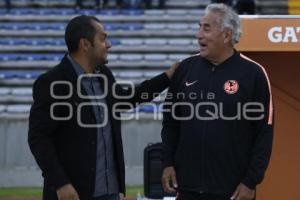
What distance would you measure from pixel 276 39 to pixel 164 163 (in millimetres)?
1306

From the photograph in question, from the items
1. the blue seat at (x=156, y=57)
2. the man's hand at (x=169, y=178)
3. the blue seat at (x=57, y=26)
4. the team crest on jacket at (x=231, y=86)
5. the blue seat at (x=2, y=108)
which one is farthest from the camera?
the blue seat at (x=57, y=26)

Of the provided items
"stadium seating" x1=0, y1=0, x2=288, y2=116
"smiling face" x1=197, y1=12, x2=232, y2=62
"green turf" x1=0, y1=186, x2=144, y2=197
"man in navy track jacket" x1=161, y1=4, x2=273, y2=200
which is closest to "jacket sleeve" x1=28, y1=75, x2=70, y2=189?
"man in navy track jacket" x1=161, y1=4, x2=273, y2=200

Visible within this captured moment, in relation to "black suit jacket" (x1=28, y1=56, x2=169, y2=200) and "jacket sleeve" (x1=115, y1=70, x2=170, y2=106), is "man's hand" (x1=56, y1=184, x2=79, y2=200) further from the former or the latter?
"jacket sleeve" (x1=115, y1=70, x2=170, y2=106)

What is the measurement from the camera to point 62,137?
3.88 metres

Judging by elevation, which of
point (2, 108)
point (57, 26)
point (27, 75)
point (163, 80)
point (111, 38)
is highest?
point (163, 80)

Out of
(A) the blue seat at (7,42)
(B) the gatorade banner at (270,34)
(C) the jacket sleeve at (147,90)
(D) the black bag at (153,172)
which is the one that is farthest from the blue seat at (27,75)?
(C) the jacket sleeve at (147,90)

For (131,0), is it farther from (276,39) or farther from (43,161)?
(43,161)

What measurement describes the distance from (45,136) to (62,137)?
0.11 meters

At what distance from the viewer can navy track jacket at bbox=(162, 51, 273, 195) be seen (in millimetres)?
3846

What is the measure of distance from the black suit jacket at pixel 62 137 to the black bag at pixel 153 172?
206cm

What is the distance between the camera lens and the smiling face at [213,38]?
3930 mm

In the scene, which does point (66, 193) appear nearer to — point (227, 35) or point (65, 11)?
point (227, 35)

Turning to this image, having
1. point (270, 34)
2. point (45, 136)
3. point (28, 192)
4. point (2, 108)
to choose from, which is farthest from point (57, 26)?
point (45, 136)

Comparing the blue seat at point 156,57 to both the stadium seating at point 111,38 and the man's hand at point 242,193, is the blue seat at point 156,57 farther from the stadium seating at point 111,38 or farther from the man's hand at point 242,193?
the man's hand at point 242,193
